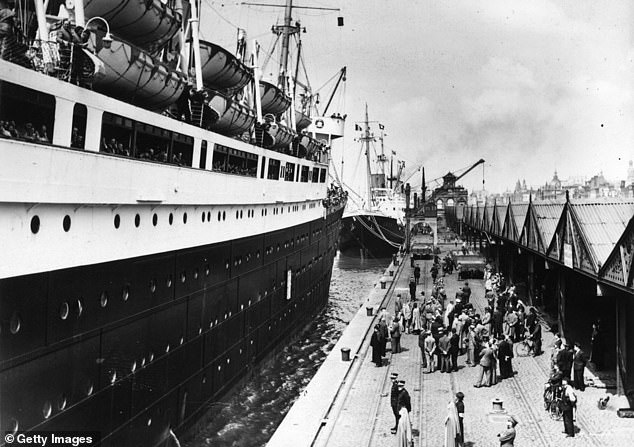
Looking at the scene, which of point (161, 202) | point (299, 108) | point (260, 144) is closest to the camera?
point (161, 202)

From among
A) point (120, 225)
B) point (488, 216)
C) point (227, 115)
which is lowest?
point (120, 225)

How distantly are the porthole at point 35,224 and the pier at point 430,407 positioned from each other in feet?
18.9

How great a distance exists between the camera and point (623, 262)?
1134cm

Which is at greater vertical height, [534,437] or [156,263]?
[156,263]

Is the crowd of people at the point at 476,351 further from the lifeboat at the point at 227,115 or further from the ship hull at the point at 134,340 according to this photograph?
the lifeboat at the point at 227,115

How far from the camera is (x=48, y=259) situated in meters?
8.77

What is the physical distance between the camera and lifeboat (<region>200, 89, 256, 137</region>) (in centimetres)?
1627

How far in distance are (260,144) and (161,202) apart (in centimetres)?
908

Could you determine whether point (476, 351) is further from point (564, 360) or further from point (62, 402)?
point (62, 402)

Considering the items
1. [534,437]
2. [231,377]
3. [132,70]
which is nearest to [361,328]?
[231,377]

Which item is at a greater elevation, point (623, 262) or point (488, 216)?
point (488, 216)

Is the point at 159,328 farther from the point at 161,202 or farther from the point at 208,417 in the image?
the point at 208,417

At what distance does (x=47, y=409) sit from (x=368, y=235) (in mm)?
60659

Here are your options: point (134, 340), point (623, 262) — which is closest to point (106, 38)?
point (134, 340)
